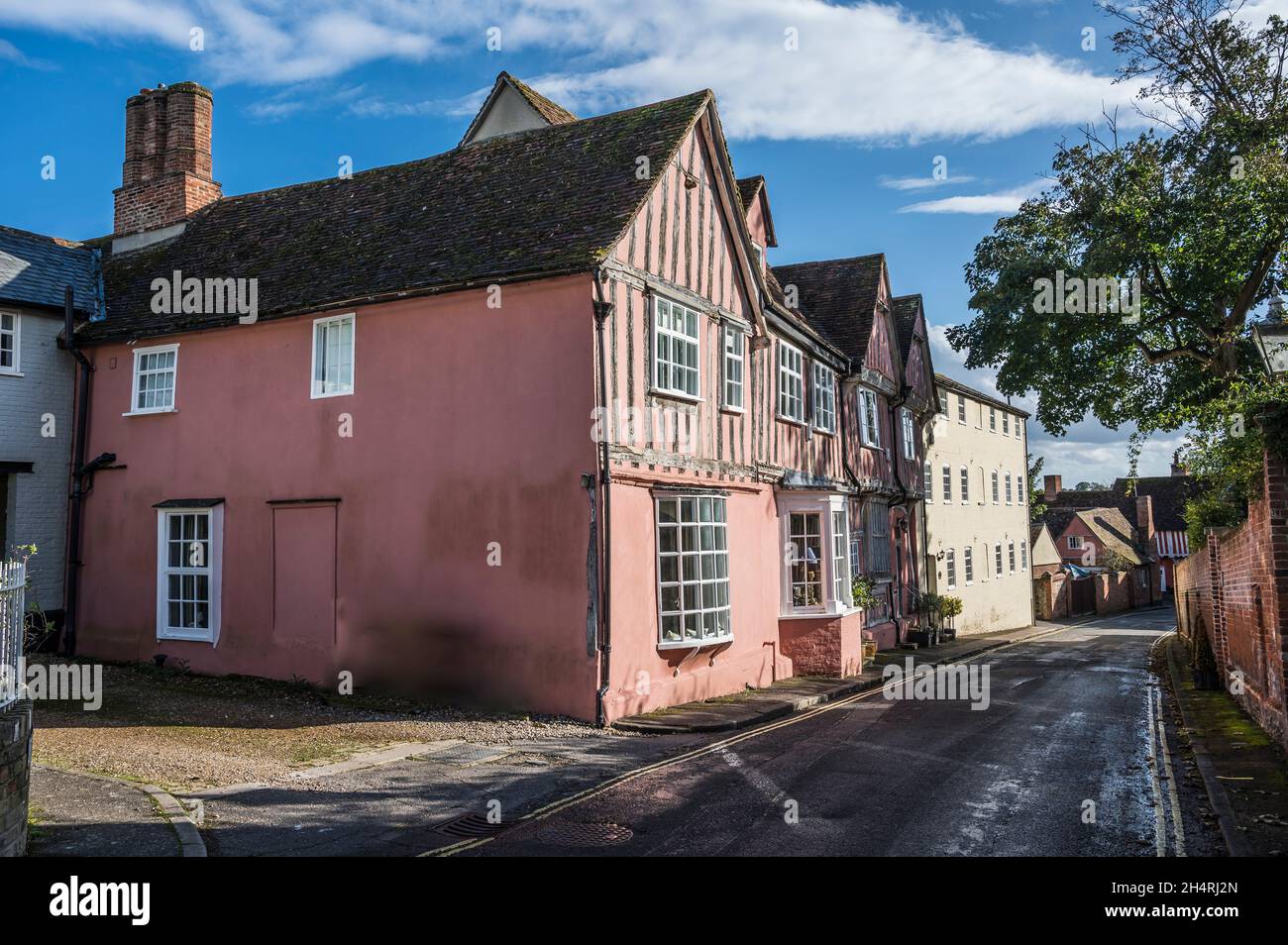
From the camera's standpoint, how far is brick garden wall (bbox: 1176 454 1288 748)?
9711 millimetres

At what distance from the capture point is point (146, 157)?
21.1 meters

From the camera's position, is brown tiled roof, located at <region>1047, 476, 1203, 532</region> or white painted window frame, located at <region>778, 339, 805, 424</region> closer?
→ white painted window frame, located at <region>778, 339, 805, 424</region>

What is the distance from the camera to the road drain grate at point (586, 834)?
749cm

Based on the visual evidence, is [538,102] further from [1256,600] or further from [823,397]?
[1256,600]

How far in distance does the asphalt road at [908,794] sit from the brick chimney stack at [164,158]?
1683 cm

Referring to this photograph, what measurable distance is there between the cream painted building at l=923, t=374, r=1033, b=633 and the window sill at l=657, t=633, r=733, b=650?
707 inches

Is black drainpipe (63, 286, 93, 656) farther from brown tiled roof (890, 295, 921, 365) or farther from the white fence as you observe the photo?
brown tiled roof (890, 295, 921, 365)

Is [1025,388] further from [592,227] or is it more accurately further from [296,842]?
[296,842]

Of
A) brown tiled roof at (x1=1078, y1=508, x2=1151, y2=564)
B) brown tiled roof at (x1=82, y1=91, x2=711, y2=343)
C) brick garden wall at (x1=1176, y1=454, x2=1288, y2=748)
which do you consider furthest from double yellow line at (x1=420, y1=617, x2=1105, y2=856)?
brown tiled roof at (x1=1078, y1=508, x2=1151, y2=564)

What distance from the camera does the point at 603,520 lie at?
1308 cm

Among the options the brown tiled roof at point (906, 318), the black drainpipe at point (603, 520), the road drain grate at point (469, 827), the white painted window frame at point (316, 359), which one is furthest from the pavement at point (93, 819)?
the brown tiled roof at point (906, 318)

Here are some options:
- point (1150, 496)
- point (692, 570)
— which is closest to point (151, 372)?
point (692, 570)

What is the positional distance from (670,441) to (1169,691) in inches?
437

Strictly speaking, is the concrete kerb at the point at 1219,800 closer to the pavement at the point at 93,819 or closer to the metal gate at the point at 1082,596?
the pavement at the point at 93,819
